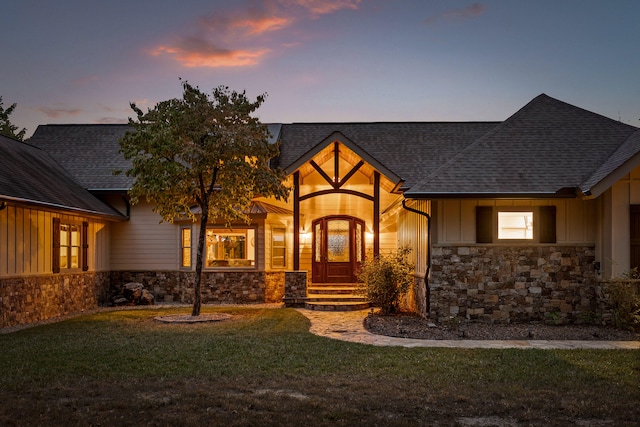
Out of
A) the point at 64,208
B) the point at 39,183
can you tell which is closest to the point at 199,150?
the point at 64,208

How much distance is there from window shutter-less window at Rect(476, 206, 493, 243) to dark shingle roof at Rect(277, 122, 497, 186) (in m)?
5.43

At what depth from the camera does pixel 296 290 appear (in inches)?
679

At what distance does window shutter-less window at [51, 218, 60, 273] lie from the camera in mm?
15664

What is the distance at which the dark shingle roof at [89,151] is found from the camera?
1994cm

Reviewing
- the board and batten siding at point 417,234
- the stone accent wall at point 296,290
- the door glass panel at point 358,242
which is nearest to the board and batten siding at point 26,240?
the stone accent wall at point 296,290

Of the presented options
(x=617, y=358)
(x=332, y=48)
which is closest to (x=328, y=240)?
(x=332, y=48)

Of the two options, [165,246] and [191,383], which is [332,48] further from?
[191,383]

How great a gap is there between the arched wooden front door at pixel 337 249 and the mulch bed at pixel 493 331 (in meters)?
6.52

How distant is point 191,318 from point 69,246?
496 centimetres

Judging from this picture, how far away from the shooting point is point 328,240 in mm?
20578

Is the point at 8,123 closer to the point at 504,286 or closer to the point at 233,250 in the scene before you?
the point at 233,250

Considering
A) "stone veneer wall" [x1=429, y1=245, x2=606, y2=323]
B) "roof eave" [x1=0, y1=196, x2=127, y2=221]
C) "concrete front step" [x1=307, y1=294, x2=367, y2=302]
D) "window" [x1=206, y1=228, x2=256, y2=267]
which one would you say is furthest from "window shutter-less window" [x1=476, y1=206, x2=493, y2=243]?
"roof eave" [x1=0, y1=196, x2=127, y2=221]

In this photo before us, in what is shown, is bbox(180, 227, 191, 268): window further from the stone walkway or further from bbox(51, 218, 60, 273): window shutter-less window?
the stone walkway

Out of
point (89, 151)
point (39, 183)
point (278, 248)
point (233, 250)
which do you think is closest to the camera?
point (39, 183)
